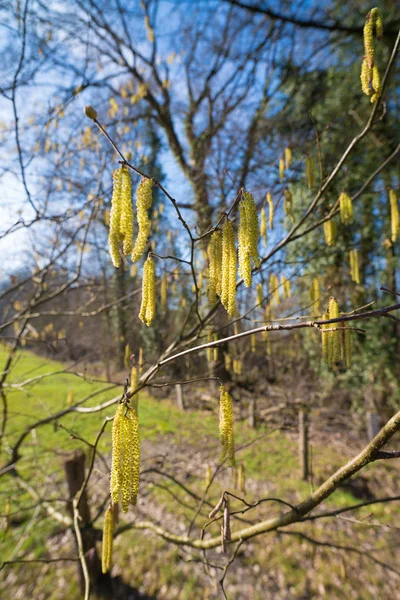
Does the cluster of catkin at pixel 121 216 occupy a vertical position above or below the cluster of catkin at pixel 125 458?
above

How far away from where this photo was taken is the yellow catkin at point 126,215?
75 centimetres

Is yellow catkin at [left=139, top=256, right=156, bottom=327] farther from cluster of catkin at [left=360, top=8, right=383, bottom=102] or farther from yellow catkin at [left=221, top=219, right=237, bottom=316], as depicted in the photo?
cluster of catkin at [left=360, top=8, right=383, bottom=102]

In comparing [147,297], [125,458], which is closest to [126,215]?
[147,297]

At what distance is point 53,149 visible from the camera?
3277 mm

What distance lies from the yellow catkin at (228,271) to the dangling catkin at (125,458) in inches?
13.9

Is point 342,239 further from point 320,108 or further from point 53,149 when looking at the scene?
point 53,149

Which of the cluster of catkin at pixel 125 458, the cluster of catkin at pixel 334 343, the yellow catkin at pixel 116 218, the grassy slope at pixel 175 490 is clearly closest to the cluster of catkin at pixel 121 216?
the yellow catkin at pixel 116 218

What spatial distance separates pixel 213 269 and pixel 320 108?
25.4 ft

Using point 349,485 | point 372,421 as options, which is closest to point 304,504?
point 349,485

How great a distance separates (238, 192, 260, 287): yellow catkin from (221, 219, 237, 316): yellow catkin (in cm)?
2

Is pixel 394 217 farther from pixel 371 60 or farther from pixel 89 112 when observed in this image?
pixel 89 112

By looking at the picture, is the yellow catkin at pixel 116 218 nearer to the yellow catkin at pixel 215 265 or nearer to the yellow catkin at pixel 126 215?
the yellow catkin at pixel 126 215

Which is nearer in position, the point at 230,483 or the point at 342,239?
the point at 230,483

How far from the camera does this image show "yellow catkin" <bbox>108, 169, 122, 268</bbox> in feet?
2.45
